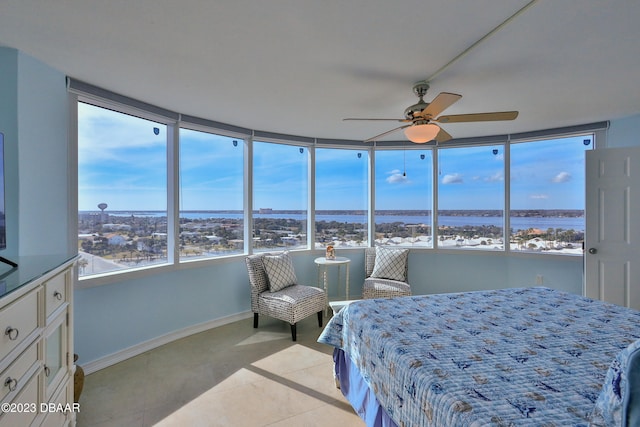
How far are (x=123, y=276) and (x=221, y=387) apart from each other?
134 centimetres

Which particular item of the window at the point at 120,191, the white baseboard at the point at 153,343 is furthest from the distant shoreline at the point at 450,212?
the white baseboard at the point at 153,343

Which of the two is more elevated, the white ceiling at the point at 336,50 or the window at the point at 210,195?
the white ceiling at the point at 336,50

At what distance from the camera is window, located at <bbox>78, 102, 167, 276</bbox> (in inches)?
99.7

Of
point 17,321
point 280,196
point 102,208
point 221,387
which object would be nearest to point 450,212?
point 280,196

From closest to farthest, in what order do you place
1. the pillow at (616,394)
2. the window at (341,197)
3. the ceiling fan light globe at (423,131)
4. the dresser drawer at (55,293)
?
1. the pillow at (616,394)
2. the dresser drawer at (55,293)
3. the ceiling fan light globe at (423,131)
4. the window at (341,197)

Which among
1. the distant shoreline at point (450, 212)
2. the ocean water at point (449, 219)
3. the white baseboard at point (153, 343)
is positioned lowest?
the white baseboard at point (153, 343)

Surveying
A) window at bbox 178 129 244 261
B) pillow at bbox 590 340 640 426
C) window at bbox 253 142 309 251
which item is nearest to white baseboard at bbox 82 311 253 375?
window at bbox 178 129 244 261

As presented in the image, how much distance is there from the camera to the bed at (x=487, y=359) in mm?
997

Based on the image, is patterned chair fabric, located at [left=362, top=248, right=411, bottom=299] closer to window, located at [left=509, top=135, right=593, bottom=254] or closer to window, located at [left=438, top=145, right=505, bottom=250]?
window, located at [left=438, top=145, right=505, bottom=250]

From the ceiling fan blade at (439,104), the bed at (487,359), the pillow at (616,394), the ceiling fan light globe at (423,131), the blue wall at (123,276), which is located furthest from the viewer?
the ceiling fan light globe at (423,131)

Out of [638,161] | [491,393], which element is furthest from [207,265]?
[638,161]

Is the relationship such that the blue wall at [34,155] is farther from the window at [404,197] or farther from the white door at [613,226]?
the white door at [613,226]

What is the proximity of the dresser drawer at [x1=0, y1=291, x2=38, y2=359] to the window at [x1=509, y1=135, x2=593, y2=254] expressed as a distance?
15.7ft

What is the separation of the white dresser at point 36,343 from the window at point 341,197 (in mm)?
3102
